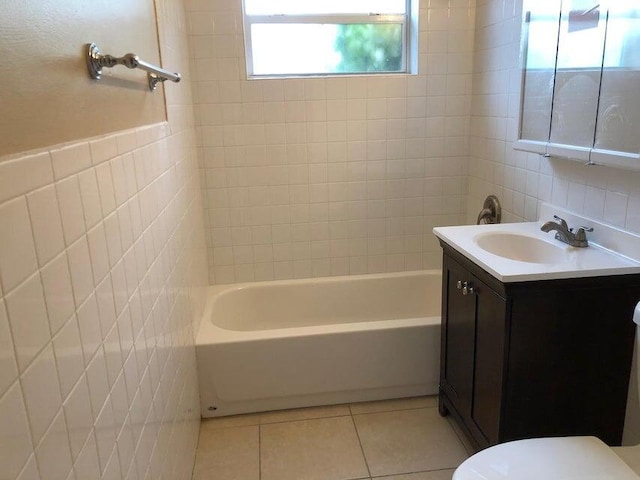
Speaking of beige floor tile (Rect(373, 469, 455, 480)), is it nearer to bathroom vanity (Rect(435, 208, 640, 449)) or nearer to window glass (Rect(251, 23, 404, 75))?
bathroom vanity (Rect(435, 208, 640, 449))

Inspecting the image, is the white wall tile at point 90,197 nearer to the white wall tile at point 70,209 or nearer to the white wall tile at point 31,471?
the white wall tile at point 70,209

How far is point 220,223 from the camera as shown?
2859 millimetres

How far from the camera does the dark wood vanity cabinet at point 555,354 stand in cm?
162

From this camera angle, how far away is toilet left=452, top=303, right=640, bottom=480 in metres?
1.25

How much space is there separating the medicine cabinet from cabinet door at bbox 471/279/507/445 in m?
0.57

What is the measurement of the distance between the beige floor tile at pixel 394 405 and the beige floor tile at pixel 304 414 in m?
0.06

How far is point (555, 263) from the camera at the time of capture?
1804 mm

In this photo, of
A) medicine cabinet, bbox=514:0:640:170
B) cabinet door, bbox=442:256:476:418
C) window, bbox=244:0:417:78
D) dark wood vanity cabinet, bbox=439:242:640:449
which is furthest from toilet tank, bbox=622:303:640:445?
window, bbox=244:0:417:78

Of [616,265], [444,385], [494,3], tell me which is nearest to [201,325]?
[444,385]

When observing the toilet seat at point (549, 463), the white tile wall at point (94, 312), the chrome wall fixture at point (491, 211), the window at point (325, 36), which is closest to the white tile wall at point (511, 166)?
the chrome wall fixture at point (491, 211)

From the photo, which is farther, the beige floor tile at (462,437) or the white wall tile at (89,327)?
the beige floor tile at (462,437)

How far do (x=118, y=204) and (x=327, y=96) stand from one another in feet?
5.72

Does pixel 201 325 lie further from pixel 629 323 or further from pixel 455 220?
pixel 629 323

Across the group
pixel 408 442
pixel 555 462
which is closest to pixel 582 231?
pixel 555 462
